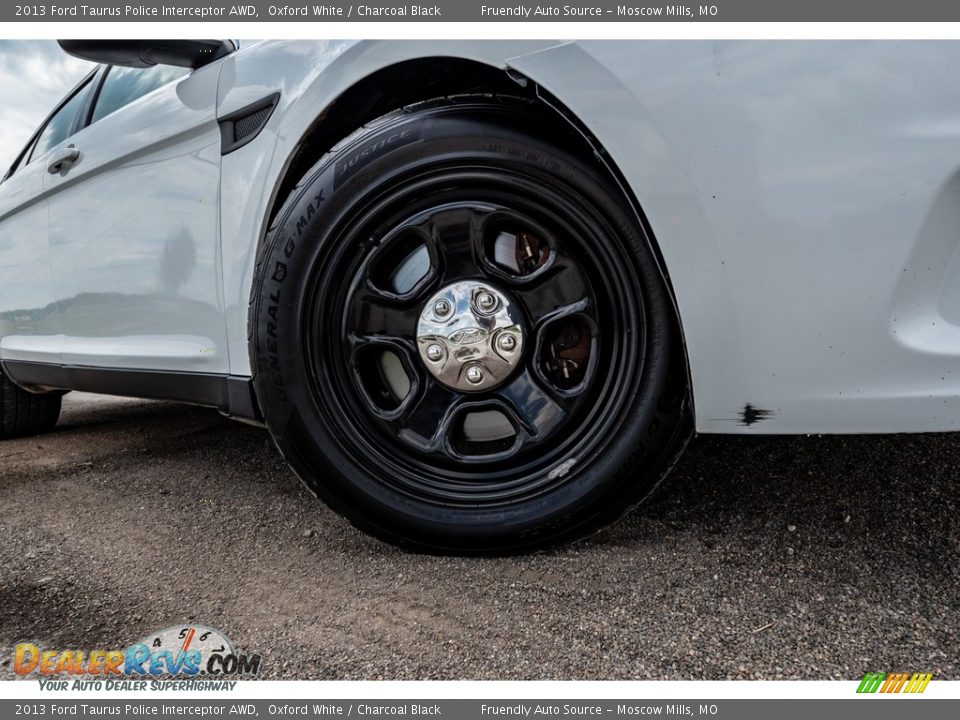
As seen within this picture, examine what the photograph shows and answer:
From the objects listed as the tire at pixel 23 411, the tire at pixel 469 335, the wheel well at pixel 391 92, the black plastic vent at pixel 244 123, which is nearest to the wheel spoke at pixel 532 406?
the tire at pixel 469 335

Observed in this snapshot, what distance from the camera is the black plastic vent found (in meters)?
1.36

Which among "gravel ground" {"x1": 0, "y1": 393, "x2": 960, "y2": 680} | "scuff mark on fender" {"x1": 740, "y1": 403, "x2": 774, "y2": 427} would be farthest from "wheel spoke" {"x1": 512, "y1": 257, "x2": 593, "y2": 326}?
"gravel ground" {"x1": 0, "y1": 393, "x2": 960, "y2": 680}

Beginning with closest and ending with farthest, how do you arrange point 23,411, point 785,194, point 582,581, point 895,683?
point 895,683 → point 785,194 → point 582,581 → point 23,411

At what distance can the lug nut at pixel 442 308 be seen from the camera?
4.00ft

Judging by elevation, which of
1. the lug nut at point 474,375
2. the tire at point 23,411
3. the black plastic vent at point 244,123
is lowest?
the tire at point 23,411

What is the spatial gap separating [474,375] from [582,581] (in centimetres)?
44

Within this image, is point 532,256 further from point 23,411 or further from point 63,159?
point 23,411

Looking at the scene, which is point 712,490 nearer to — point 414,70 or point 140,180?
point 414,70

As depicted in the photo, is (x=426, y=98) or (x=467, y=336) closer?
(x=467, y=336)

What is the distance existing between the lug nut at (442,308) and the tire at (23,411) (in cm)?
259

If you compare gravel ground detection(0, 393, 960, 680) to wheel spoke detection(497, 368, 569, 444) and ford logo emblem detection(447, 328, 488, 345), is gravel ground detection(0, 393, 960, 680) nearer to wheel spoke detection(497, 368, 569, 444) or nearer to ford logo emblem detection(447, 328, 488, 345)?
wheel spoke detection(497, 368, 569, 444)

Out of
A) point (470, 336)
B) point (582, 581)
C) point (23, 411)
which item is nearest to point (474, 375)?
point (470, 336)

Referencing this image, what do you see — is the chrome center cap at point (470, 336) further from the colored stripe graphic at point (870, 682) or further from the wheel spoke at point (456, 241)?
the colored stripe graphic at point (870, 682)

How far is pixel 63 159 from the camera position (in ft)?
6.70
